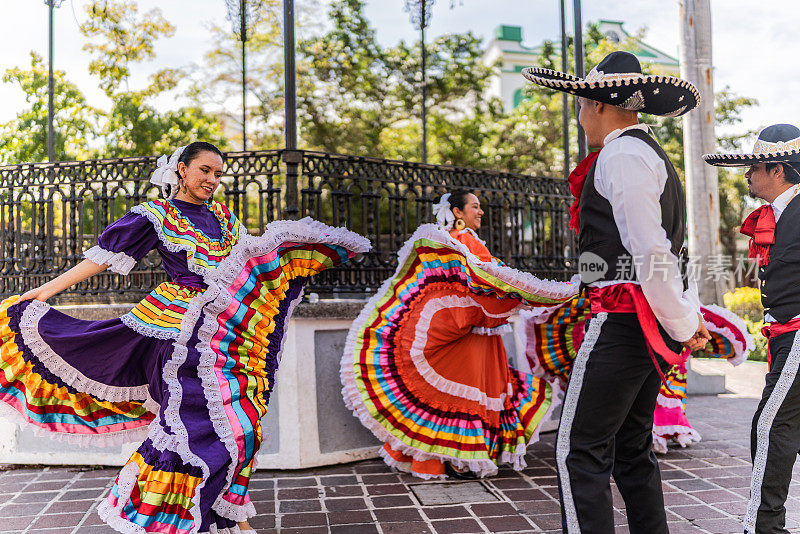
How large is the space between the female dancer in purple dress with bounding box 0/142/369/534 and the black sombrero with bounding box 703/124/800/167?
7.16ft

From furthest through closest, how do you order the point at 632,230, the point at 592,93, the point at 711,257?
the point at 711,257
the point at 592,93
the point at 632,230

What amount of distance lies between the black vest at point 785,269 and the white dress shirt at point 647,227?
1.19 metres

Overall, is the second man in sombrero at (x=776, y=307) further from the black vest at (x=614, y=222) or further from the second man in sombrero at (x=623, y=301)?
the black vest at (x=614, y=222)

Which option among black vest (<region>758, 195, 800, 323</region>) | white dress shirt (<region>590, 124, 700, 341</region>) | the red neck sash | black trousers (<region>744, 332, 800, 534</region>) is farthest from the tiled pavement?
white dress shirt (<region>590, 124, 700, 341</region>)

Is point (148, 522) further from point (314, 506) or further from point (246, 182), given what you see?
point (246, 182)

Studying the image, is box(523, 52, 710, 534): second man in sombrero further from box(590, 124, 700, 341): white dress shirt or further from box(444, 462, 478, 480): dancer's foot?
box(444, 462, 478, 480): dancer's foot

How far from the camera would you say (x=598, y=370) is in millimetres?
2346

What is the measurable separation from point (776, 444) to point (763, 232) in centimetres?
108

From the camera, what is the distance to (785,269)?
3176mm

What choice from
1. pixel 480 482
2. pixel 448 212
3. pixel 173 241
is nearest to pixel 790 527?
pixel 480 482

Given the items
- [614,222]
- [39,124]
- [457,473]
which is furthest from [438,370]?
[39,124]

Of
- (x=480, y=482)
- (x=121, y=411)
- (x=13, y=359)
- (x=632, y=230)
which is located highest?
(x=632, y=230)

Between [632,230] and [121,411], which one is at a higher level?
[632,230]

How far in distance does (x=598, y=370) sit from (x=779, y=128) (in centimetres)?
197
